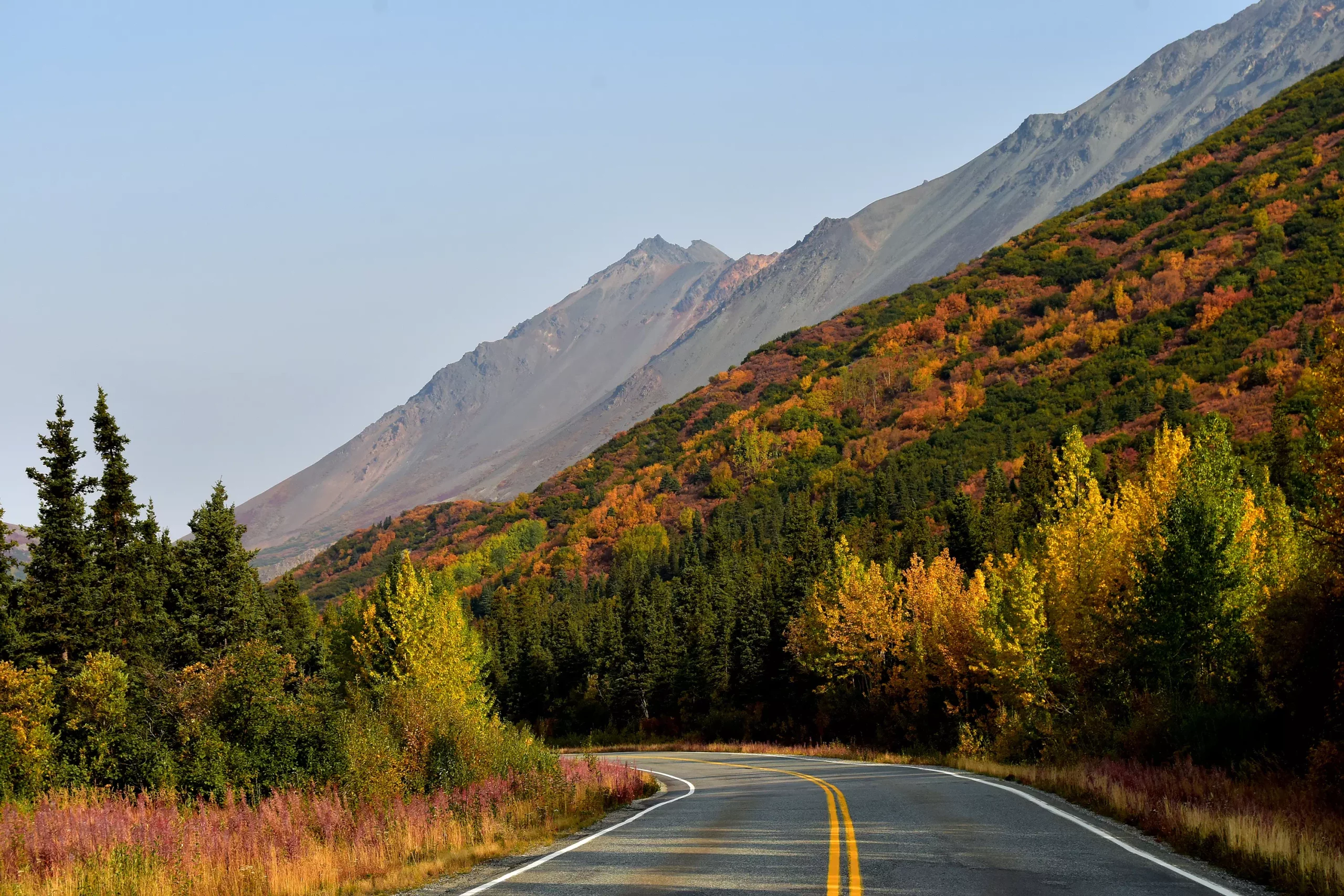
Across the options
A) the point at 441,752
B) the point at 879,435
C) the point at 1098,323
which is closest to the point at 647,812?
the point at 441,752

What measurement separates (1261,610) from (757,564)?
73.6 metres

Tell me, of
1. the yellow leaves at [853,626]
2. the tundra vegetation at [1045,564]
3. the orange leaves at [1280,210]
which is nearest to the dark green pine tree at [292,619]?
the tundra vegetation at [1045,564]

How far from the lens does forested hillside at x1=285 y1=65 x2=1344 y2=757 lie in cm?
2800

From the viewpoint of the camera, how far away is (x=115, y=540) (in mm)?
39969

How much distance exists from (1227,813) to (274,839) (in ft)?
49.0

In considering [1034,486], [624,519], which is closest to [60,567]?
[1034,486]

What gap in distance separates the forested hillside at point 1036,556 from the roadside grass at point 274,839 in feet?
53.2

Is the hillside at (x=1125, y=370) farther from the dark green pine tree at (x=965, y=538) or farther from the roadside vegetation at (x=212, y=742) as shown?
the roadside vegetation at (x=212, y=742)

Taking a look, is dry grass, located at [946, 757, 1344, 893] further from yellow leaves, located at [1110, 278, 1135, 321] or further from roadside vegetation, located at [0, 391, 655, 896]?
yellow leaves, located at [1110, 278, 1135, 321]

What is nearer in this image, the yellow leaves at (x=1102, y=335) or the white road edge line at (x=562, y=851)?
the white road edge line at (x=562, y=851)

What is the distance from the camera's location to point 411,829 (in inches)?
619

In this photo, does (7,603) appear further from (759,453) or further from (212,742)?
(759,453)

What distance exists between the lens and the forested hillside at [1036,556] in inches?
1102

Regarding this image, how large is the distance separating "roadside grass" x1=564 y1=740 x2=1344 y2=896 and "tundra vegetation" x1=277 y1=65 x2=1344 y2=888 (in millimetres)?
164
